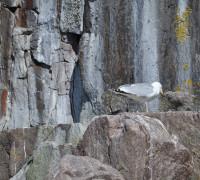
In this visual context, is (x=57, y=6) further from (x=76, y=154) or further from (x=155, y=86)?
(x=76, y=154)

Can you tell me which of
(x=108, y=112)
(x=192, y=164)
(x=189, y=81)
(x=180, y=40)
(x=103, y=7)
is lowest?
(x=192, y=164)

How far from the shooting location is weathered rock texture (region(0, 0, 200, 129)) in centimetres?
707

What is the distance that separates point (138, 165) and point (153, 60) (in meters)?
2.91

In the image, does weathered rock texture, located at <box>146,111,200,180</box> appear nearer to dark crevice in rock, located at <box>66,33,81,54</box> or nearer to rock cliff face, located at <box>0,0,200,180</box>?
rock cliff face, located at <box>0,0,200,180</box>

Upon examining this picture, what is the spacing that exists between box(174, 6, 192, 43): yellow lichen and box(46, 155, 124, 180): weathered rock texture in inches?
127

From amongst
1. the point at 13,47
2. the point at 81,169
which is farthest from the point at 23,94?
the point at 81,169

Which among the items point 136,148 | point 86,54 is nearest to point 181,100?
point 86,54

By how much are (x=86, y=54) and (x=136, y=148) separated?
3149 millimetres

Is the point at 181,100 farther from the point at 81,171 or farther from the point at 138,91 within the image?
the point at 81,171

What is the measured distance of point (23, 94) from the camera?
7656mm

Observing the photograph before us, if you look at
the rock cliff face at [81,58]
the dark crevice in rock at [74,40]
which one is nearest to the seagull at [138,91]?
the rock cliff face at [81,58]

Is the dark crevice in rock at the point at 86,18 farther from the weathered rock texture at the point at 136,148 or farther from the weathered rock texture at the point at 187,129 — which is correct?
the weathered rock texture at the point at 136,148

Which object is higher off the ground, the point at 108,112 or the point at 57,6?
the point at 57,6

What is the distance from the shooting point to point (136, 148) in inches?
180
